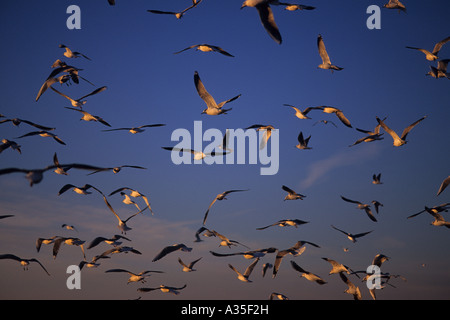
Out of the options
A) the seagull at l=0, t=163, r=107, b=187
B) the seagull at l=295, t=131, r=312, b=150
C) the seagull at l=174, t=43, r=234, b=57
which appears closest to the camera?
the seagull at l=0, t=163, r=107, b=187

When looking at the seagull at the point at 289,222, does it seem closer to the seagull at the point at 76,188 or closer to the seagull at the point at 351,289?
the seagull at the point at 351,289

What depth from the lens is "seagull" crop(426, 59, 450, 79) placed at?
58.4 feet

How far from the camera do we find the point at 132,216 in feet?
61.2

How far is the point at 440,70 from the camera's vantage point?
58.7 ft

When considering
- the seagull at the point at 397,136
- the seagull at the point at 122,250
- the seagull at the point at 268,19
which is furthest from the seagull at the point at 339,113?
the seagull at the point at 122,250

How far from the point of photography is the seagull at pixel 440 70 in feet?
58.4

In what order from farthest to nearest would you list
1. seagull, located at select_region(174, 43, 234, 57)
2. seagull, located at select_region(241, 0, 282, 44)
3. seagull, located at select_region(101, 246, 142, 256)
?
seagull, located at select_region(101, 246, 142, 256) < seagull, located at select_region(174, 43, 234, 57) < seagull, located at select_region(241, 0, 282, 44)

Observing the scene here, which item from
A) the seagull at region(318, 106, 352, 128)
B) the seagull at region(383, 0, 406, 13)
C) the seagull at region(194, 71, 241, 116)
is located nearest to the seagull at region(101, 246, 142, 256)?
the seagull at region(194, 71, 241, 116)

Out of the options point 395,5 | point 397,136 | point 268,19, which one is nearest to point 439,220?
point 397,136

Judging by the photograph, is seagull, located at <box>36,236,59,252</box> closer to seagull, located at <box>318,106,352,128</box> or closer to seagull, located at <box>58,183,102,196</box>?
seagull, located at <box>58,183,102,196</box>
